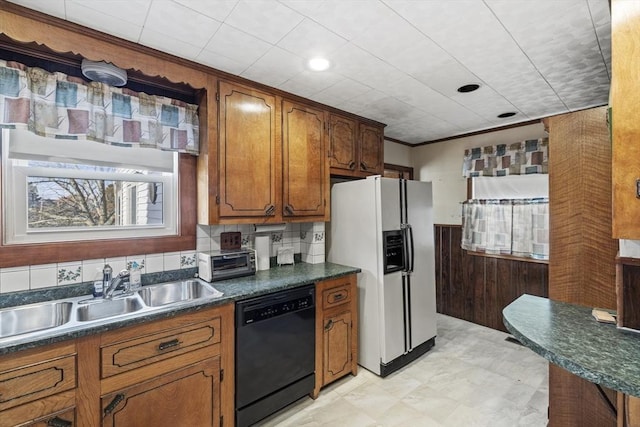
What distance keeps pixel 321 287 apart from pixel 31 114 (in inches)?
81.5

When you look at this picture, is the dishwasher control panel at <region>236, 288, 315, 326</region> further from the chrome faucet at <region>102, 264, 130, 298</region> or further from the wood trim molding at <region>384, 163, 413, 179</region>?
the wood trim molding at <region>384, 163, 413, 179</region>

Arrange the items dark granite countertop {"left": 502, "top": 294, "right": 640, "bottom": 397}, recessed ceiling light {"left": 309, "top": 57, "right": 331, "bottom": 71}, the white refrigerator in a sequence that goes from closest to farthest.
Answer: dark granite countertop {"left": 502, "top": 294, "right": 640, "bottom": 397}, recessed ceiling light {"left": 309, "top": 57, "right": 331, "bottom": 71}, the white refrigerator

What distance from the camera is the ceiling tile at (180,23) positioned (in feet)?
4.80

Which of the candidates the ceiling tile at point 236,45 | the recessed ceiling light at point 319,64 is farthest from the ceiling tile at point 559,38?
the ceiling tile at point 236,45

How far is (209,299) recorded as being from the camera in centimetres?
173

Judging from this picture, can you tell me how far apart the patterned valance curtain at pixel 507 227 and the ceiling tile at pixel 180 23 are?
133 inches

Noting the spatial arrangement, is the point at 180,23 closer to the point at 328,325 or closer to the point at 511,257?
the point at 328,325

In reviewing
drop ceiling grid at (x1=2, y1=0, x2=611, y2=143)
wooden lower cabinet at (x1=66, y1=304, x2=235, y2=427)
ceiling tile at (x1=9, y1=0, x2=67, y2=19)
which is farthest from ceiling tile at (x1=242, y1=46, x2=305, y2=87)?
wooden lower cabinet at (x1=66, y1=304, x2=235, y2=427)

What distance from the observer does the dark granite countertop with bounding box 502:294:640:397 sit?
961 millimetres

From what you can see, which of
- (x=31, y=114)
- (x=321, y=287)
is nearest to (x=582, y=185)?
(x=321, y=287)

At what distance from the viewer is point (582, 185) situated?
5.30ft

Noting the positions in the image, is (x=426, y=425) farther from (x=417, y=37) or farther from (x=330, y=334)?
(x=417, y=37)

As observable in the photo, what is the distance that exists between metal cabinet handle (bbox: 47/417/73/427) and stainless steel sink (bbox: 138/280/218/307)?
2.37 ft

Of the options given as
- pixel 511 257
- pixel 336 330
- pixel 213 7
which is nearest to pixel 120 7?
pixel 213 7
